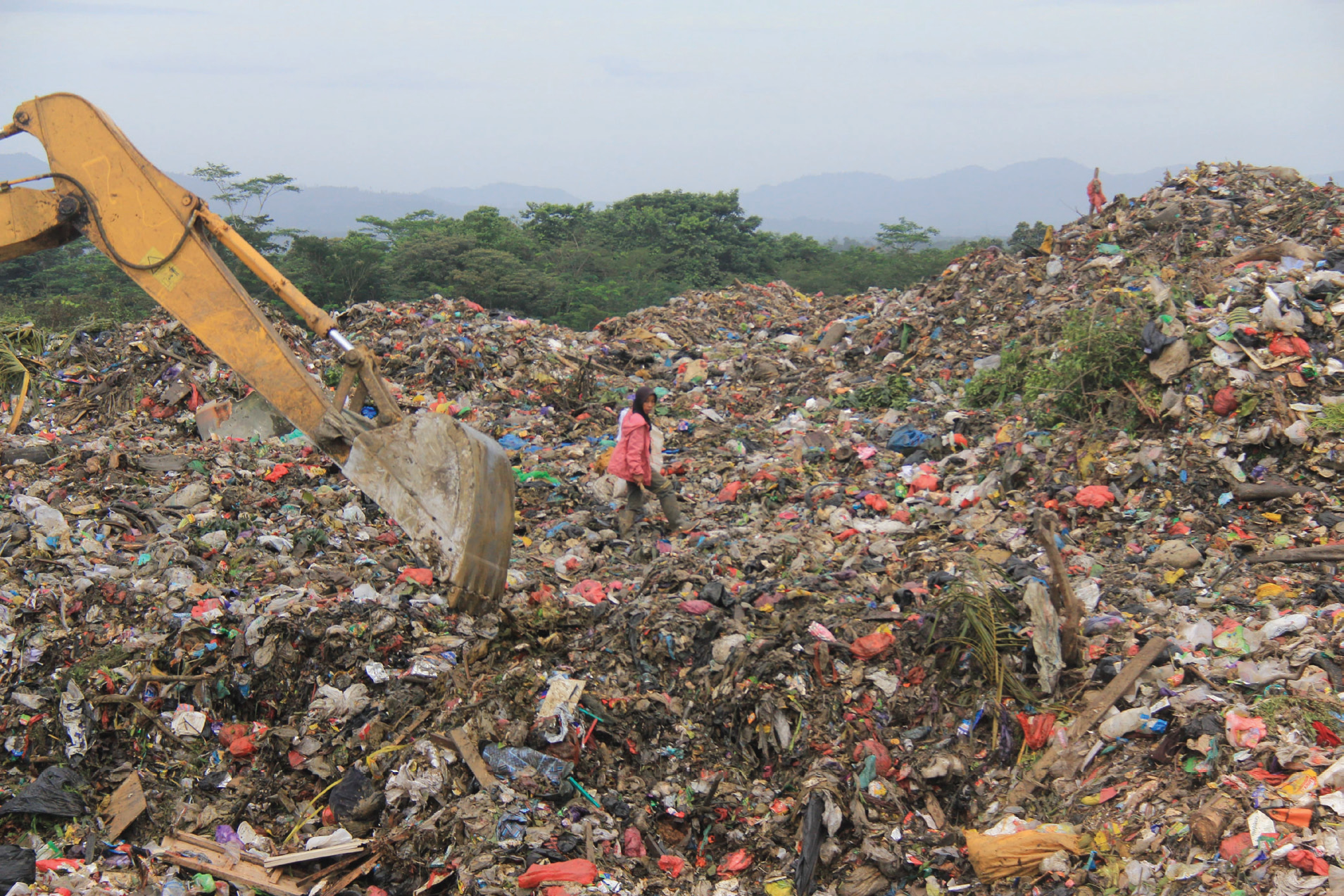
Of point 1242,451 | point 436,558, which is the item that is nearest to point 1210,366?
point 1242,451

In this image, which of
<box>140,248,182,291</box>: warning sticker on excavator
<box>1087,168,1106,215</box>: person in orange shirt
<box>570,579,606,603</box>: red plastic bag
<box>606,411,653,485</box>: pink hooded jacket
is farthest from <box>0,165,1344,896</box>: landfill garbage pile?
<box>1087,168,1106,215</box>: person in orange shirt

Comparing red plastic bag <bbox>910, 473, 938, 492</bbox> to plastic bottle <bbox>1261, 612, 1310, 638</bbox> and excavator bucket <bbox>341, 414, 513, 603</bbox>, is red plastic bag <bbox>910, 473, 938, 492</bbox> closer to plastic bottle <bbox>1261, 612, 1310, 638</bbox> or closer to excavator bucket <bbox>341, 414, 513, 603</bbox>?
plastic bottle <bbox>1261, 612, 1310, 638</bbox>

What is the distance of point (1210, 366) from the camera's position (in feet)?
19.9

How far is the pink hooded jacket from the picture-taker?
5.90 meters

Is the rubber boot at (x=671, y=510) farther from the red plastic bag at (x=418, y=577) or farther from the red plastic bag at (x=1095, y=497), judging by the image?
the red plastic bag at (x=1095, y=497)

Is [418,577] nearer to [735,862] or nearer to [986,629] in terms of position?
[735,862]

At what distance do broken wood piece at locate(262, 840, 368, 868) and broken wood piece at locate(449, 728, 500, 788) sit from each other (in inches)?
17.2

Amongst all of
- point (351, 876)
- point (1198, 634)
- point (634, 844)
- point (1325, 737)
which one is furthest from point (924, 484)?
point (351, 876)

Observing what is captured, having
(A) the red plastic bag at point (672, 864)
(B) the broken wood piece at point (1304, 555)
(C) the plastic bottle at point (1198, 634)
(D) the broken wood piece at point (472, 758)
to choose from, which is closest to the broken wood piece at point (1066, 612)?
(C) the plastic bottle at point (1198, 634)

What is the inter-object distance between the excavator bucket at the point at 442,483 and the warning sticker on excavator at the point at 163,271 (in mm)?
1100

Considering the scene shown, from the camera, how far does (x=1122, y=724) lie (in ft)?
11.1

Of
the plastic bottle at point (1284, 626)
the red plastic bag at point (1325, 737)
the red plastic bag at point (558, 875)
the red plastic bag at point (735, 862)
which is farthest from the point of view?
the plastic bottle at point (1284, 626)

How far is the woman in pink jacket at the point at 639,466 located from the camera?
19.3ft

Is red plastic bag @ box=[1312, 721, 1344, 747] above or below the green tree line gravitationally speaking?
below
